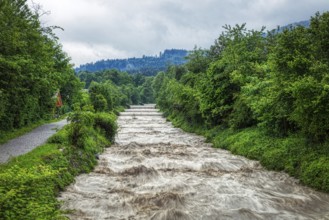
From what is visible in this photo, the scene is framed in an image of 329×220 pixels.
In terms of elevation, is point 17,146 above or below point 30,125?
above

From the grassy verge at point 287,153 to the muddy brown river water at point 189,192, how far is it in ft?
2.06

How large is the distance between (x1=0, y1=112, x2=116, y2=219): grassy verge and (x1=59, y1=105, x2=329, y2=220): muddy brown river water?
87 centimetres

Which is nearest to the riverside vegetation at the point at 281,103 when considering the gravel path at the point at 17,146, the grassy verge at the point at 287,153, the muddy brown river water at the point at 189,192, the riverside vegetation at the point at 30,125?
the grassy verge at the point at 287,153

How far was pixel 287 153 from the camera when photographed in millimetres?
20859

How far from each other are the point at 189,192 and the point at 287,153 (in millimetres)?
8055

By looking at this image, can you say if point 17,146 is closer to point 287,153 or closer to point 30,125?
point 30,125


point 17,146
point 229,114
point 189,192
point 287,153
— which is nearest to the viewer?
point 189,192

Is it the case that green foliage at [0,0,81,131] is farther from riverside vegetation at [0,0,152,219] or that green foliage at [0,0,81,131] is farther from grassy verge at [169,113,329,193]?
grassy verge at [169,113,329,193]

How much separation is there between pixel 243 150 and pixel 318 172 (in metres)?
9.09

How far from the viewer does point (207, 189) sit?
16578mm

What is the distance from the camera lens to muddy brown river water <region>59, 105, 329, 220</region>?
43.2ft

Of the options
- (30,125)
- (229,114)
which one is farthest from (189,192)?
(30,125)

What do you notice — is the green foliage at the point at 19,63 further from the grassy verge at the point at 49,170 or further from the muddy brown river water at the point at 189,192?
the muddy brown river water at the point at 189,192

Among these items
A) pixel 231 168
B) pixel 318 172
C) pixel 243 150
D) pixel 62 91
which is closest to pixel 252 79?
pixel 243 150
